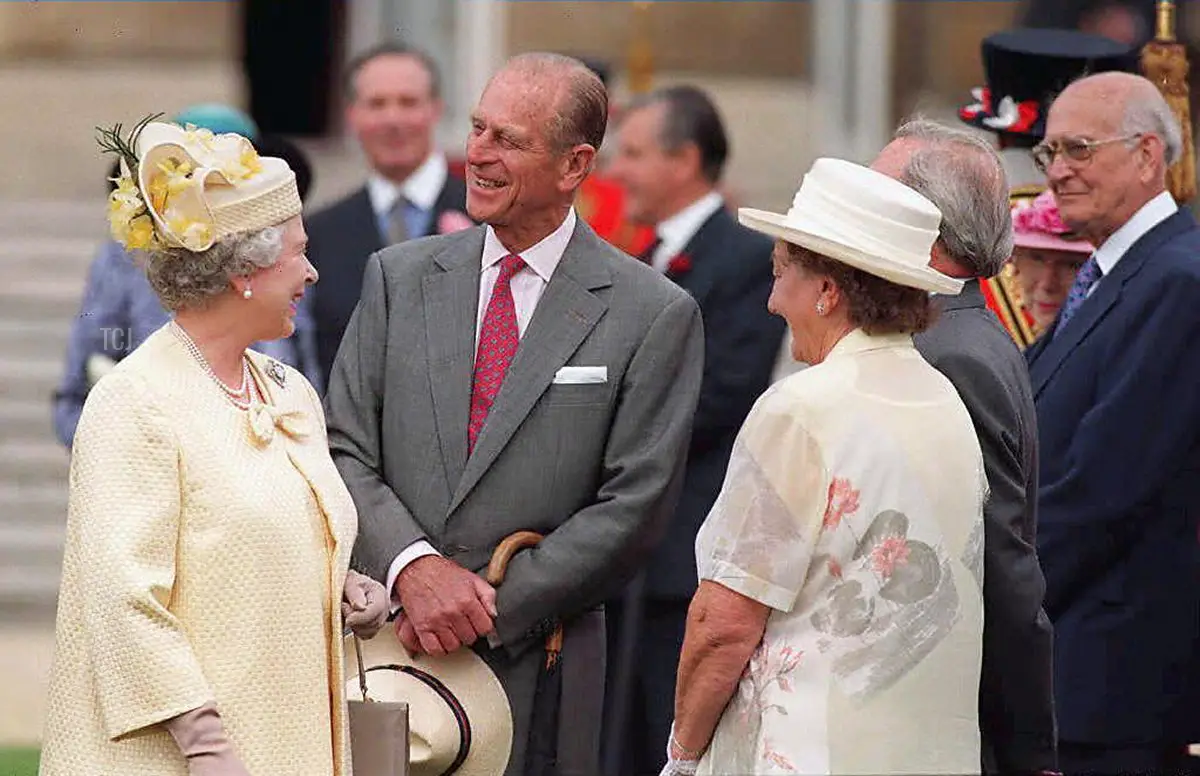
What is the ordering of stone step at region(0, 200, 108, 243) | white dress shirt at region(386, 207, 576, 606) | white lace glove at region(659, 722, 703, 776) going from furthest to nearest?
stone step at region(0, 200, 108, 243) < white dress shirt at region(386, 207, 576, 606) < white lace glove at region(659, 722, 703, 776)

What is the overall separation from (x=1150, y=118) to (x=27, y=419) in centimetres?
704

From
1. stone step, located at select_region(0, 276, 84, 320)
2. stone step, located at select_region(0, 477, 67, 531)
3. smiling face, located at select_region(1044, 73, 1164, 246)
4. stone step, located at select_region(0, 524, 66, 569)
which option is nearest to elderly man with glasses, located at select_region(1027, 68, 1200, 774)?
smiling face, located at select_region(1044, 73, 1164, 246)

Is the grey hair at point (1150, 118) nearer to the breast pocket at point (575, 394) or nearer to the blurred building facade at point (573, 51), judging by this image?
the breast pocket at point (575, 394)

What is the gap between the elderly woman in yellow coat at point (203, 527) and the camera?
13.5 feet

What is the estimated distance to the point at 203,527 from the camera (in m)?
4.21

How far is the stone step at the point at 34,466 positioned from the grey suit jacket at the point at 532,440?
6.26m

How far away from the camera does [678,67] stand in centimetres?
1502

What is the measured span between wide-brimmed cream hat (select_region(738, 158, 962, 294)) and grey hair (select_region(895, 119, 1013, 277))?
311 millimetres

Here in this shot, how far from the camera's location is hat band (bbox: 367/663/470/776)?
481 cm

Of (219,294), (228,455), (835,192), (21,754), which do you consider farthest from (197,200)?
(21,754)

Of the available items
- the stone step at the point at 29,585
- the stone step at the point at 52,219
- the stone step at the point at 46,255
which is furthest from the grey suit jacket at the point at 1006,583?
the stone step at the point at 52,219

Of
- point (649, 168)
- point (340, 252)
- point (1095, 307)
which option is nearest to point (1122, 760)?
point (1095, 307)

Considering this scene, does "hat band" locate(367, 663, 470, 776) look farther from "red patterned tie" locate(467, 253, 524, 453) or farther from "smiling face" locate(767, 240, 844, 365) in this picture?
"smiling face" locate(767, 240, 844, 365)

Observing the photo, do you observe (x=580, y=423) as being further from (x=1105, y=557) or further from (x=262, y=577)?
(x=1105, y=557)
